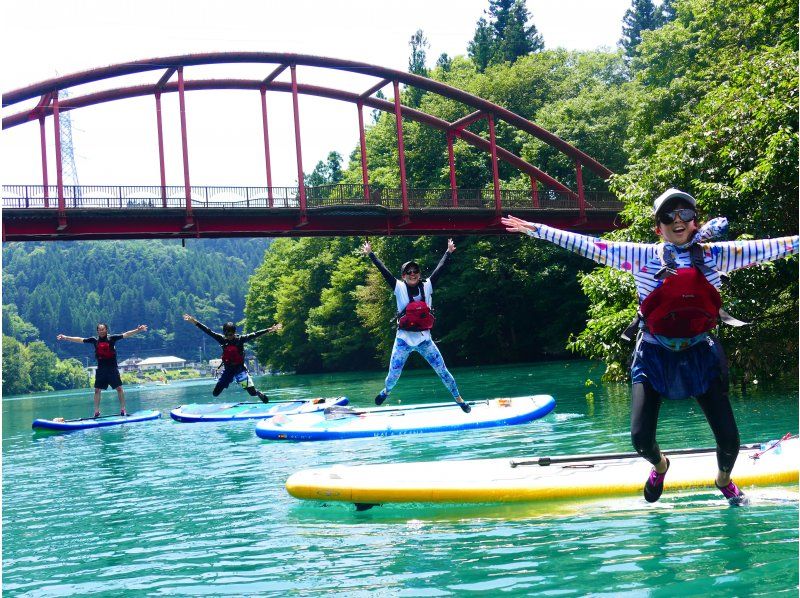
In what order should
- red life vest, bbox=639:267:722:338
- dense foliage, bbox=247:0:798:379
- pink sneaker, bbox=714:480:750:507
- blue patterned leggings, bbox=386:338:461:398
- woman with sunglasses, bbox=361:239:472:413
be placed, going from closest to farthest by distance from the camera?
1. red life vest, bbox=639:267:722:338
2. pink sneaker, bbox=714:480:750:507
3. woman with sunglasses, bbox=361:239:472:413
4. blue patterned leggings, bbox=386:338:461:398
5. dense foliage, bbox=247:0:798:379

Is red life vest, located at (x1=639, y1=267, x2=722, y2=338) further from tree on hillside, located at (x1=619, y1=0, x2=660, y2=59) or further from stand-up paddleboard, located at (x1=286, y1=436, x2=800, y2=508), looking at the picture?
tree on hillside, located at (x1=619, y1=0, x2=660, y2=59)

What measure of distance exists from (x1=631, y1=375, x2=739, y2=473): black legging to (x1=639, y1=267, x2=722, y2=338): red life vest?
1.19ft

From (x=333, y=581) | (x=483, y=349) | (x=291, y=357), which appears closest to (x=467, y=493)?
(x=333, y=581)

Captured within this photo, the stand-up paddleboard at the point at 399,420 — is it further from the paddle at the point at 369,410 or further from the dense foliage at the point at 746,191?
the dense foliage at the point at 746,191

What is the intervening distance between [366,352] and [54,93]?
2992 centimetres

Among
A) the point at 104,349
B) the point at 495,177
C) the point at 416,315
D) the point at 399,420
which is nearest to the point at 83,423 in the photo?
the point at 104,349

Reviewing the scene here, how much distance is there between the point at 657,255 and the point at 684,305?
34 centimetres

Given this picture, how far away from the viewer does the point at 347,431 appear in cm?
1239

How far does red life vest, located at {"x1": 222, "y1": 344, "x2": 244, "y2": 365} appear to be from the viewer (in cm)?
1627

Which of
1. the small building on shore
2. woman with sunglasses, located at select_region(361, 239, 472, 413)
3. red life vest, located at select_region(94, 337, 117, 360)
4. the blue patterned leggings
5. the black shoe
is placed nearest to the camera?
the black shoe

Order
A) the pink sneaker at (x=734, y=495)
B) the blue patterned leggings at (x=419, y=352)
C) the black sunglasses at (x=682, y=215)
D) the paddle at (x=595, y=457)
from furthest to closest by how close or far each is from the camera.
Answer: the blue patterned leggings at (x=419, y=352) → the paddle at (x=595, y=457) → the pink sneaker at (x=734, y=495) → the black sunglasses at (x=682, y=215)

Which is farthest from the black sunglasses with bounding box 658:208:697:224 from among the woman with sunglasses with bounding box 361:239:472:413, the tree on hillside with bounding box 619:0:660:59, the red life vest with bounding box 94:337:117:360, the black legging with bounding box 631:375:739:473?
the tree on hillside with bounding box 619:0:660:59

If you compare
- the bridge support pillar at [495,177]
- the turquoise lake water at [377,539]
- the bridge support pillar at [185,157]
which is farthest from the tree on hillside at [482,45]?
the turquoise lake water at [377,539]

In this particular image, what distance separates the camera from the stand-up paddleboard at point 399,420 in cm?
1236
